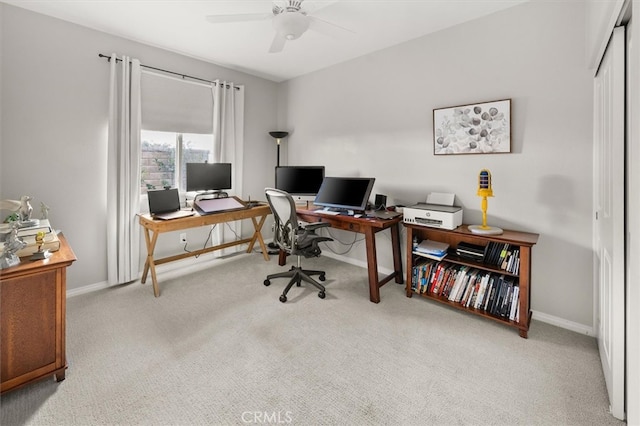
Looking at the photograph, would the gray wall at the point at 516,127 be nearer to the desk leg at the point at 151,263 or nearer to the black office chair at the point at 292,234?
the black office chair at the point at 292,234

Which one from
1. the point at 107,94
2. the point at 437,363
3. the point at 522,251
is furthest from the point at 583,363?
the point at 107,94

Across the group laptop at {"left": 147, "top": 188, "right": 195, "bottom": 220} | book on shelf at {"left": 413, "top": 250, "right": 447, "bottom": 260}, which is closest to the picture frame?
book on shelf at {"left": 413, "top": 250, "right": 447, "bottom": 260}

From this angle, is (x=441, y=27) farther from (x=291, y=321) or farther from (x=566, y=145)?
(x=291, y=321)

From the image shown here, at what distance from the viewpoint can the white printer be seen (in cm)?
244

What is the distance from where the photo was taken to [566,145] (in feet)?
7.14

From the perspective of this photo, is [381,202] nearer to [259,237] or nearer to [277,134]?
[259,237]

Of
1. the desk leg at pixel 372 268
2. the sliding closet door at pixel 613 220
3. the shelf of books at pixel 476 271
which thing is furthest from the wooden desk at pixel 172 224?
the sliding closet door at pixel 613 220

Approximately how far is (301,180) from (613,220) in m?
2.79

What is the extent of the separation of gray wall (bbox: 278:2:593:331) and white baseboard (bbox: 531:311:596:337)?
0.05 ft

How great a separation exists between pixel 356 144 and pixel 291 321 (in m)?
2.20

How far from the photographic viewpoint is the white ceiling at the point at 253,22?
2369 mm

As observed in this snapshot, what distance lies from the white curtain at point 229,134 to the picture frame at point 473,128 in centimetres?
250

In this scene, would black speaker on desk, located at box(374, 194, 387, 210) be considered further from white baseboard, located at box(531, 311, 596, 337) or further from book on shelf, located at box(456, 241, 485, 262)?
white baseboard, located at box(531, 311, 596, 337)

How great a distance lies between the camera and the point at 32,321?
5.18ft
